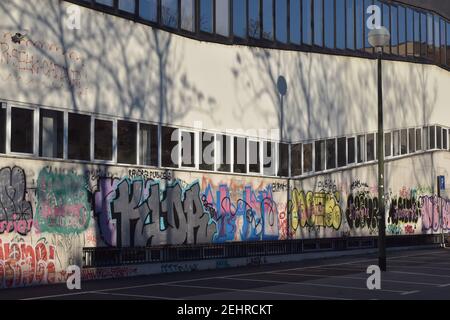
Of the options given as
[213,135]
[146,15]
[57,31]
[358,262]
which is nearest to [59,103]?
[57,31]

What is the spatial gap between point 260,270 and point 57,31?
30.0ft

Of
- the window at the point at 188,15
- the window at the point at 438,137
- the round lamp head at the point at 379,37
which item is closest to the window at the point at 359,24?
the window at the point at 438,137

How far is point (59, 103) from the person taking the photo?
18438 millimetres

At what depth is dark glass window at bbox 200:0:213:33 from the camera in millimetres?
23703

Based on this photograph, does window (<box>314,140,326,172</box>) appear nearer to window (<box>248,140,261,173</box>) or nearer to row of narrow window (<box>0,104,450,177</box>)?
row of narrow window (<box>0,104,450,177</box>)

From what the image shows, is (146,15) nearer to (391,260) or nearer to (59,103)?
(59,103)

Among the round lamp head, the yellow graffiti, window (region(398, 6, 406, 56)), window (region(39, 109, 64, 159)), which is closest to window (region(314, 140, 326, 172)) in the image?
the yellow graffiti

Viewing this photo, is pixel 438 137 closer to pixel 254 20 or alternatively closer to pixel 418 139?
pixel 418 139

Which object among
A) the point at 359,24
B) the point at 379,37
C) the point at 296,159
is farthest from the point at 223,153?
the point at 359,24

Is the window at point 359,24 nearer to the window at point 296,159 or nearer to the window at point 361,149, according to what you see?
the window at point 361,149
